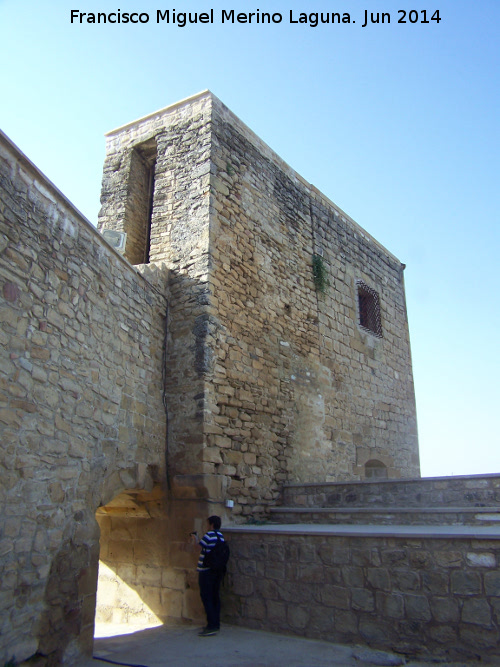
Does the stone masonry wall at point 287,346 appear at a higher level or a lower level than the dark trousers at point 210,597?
higher

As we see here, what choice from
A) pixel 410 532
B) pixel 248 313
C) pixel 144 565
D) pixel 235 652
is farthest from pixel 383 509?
pixel 248 313

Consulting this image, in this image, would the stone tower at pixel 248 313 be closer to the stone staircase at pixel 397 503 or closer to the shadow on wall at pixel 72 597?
the stone staircase at pixel 397 503

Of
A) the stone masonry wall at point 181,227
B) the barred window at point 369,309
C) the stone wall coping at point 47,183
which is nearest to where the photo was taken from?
the stone wall coping at point 47,183

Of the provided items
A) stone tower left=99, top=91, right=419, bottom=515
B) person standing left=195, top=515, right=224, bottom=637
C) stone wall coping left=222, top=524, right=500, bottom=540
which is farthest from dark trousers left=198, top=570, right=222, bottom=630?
stone tower left=99, top=91, right=419, bottom=515

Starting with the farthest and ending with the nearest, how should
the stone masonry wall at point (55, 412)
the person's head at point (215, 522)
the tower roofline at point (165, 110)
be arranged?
the tower roofline at point (165, 110) → the person's head at point (215, 522) → the stone masonry wall at point (55, 412)

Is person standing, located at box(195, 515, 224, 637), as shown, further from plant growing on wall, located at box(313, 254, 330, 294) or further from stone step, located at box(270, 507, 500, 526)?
plant growing on wall, located at box(313, 254, 330, 294)

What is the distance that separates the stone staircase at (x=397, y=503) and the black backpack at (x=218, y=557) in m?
1.42

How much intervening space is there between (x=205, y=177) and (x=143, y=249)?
167 centimetres

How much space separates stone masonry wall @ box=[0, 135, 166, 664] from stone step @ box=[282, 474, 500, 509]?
7.42ft

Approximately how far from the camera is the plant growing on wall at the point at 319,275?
9.26 metres

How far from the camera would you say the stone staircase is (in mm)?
5363

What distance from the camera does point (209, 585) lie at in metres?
5.23

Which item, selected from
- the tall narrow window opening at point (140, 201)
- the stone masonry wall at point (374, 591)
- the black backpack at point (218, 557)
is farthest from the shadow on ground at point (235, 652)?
the tall narrow window opening at point (140, 201)

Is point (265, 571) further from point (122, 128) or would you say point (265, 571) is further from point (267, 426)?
point (122, 128)
